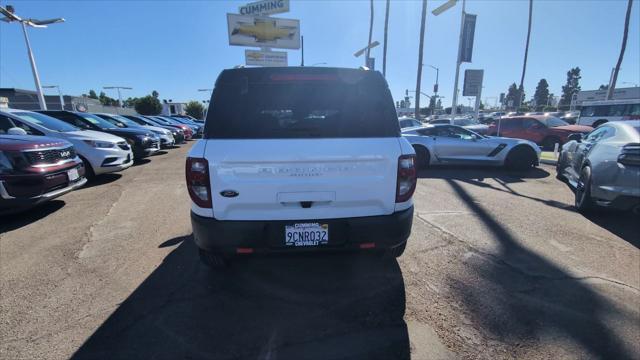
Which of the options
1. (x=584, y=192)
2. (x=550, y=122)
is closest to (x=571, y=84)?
(x=550, y=122)

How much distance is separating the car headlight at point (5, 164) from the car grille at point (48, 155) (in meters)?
0.21

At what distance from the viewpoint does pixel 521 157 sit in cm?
860

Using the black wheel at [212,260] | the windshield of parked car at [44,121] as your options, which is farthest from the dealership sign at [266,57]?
the black wheel at [212,260]

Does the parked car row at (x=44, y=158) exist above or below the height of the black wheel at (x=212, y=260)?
above

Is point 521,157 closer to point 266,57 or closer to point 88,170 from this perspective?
point 88,170

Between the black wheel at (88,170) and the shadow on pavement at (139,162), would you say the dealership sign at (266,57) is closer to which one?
the shadow on pavement at (139,162)

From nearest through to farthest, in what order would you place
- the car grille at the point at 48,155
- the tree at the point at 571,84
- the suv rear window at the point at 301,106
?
the suv rear window at the point at 301,106 → the car grille at the point at 48,155 → the tree at the point at 571,84

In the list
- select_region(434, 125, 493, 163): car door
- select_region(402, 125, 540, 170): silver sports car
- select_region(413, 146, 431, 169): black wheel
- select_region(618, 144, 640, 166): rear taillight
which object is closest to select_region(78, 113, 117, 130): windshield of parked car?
select_region(402, 125, 540, 170): silver sports car

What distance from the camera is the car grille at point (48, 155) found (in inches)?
173

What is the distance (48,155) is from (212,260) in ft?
12.4

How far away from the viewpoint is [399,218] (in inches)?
98.2

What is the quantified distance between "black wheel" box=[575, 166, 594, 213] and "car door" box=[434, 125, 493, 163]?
361cm

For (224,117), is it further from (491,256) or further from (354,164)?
(491,256)

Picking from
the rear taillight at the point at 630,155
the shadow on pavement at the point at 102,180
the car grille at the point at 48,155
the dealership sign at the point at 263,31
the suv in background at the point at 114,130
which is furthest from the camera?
the dealership sign at the point at 263,31
